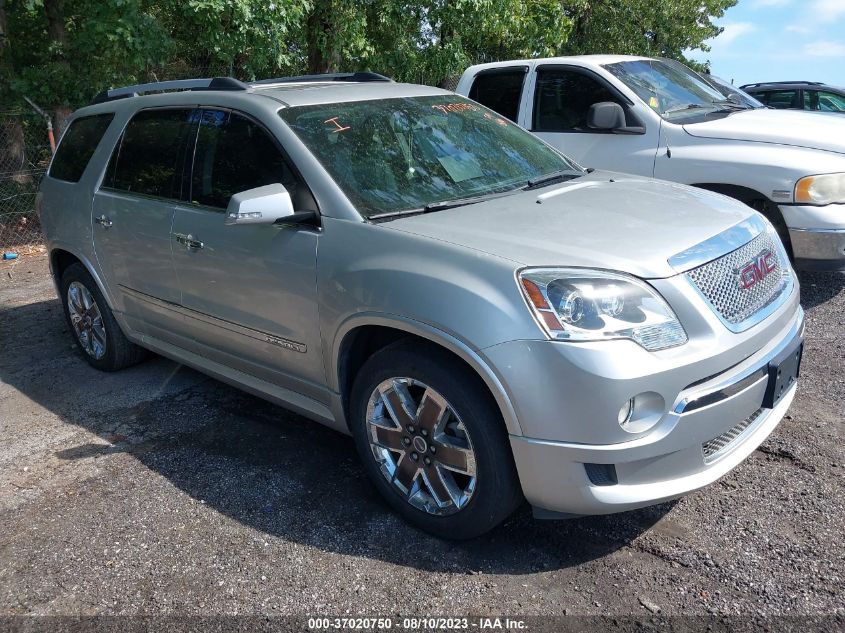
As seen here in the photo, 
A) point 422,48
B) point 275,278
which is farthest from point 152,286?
point 422,48

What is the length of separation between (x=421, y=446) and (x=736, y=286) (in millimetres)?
1422

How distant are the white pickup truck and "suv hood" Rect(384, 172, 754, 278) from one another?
2.06m

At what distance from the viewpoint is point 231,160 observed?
12.8ft

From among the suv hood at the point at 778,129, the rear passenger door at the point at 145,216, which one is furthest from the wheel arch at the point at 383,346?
the suv hood at the point at 778,129

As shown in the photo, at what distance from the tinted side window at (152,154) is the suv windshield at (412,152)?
872 millimetres

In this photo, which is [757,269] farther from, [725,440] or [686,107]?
[686,107]

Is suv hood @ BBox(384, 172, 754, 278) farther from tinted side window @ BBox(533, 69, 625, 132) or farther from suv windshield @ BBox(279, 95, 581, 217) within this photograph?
tinted side window @ BBox(533, 69, 625, 132)

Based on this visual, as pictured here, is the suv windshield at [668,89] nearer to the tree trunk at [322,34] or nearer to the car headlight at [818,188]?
the car headlight at [818,188]

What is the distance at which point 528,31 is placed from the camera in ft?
44.8

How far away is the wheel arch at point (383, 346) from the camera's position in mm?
2732

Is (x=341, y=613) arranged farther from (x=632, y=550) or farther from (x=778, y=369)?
(x=778, y=369)

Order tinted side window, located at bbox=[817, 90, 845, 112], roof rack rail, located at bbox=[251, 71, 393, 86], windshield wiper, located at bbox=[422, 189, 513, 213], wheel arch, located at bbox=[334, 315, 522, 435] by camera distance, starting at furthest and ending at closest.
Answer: tinted side window, located at bbox=[817, 90, 845, 112]
roof rack rail, located at bbox=[251, 71, 393, 86]
windshield wiper, located at bbox=[422, 189, 513, 213]
wheel arch, located at bbox=[334, 315, 522, 435]

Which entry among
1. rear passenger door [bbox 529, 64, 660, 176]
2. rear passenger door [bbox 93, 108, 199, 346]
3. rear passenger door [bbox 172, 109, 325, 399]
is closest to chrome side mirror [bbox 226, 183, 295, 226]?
rear passenger door [bbox 172, 109, 325, 399]

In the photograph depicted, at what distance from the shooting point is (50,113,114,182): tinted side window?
5.00 meters
